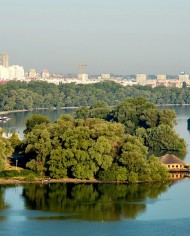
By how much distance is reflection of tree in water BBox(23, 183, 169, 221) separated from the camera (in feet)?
74.7

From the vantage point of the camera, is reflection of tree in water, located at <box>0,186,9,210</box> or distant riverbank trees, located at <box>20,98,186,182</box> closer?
reflection of tree in water, located at <box>0,186,9,210</box>

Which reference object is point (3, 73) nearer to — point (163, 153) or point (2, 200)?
point (163, 153)

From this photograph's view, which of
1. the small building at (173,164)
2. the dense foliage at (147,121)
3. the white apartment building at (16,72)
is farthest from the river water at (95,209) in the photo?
the white apartment building at (16,72)

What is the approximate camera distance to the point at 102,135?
29109mm

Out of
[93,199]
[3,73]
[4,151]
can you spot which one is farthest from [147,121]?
[3,73]

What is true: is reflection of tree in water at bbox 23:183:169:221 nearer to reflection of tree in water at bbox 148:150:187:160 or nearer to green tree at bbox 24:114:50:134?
reflection of tree in water at bbox 148:150:187:160

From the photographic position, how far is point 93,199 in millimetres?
24859

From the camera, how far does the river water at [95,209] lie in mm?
20500

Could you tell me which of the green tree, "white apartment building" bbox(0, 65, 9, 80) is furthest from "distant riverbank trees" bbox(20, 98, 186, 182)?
"white apartment building" bbox(0, 65, 9, 80)

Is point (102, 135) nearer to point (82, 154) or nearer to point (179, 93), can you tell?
point (82, 154)

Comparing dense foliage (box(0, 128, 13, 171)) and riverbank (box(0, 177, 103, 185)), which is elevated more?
dense foliage (box(0, 128, 13, 171))

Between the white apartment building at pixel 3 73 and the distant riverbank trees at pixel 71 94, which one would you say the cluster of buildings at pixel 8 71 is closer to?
the white apartment building at pixel 3 73

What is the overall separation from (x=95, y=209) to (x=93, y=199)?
1.54 m

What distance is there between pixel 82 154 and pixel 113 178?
1472 mm
